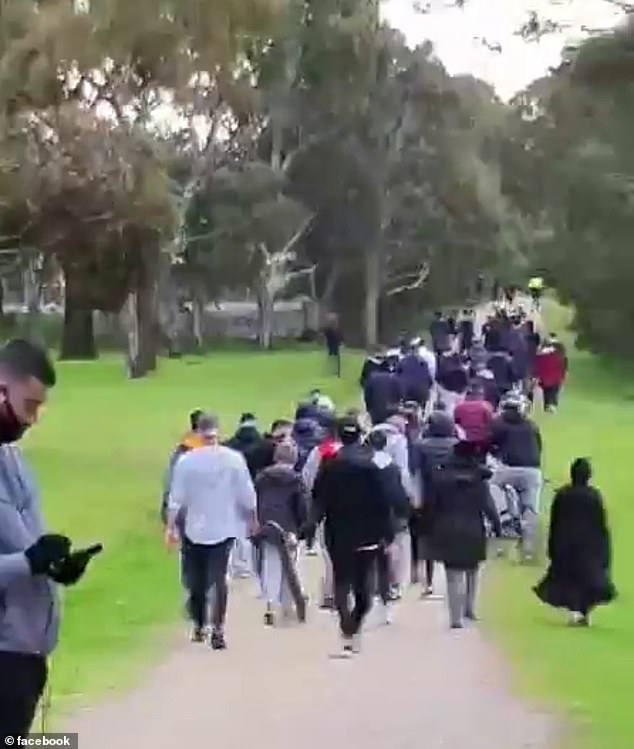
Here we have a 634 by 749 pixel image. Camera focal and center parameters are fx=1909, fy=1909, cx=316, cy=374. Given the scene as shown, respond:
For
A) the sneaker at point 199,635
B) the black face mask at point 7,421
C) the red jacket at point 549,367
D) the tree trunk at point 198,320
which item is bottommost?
the tree trunk at point 198,320

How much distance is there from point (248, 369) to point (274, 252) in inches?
697

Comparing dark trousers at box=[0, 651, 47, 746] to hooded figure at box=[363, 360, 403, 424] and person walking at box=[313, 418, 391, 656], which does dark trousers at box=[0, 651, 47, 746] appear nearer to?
person walking at box=[313, 418, 391, 656]

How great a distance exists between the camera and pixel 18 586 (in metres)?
5.92

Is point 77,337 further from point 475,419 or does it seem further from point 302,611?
point 302,611

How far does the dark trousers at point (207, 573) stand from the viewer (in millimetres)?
13391

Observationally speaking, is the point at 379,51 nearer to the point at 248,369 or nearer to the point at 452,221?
the point at 452,221

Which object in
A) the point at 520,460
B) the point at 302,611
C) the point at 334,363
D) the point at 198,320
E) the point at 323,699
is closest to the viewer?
the point at 323,699

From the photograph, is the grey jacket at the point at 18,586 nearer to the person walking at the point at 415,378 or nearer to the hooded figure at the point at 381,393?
the hooded figure at the point at 381,393

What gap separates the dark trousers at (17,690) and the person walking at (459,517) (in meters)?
8.85

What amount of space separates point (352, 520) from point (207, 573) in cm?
114

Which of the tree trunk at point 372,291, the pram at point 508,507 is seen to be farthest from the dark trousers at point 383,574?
the tree trunk at point 372,291

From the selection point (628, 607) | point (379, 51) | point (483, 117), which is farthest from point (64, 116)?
point (483, 117)

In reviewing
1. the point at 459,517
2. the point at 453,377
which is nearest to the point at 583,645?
the point at 459,517

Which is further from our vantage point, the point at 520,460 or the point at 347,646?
the point at 520,460
